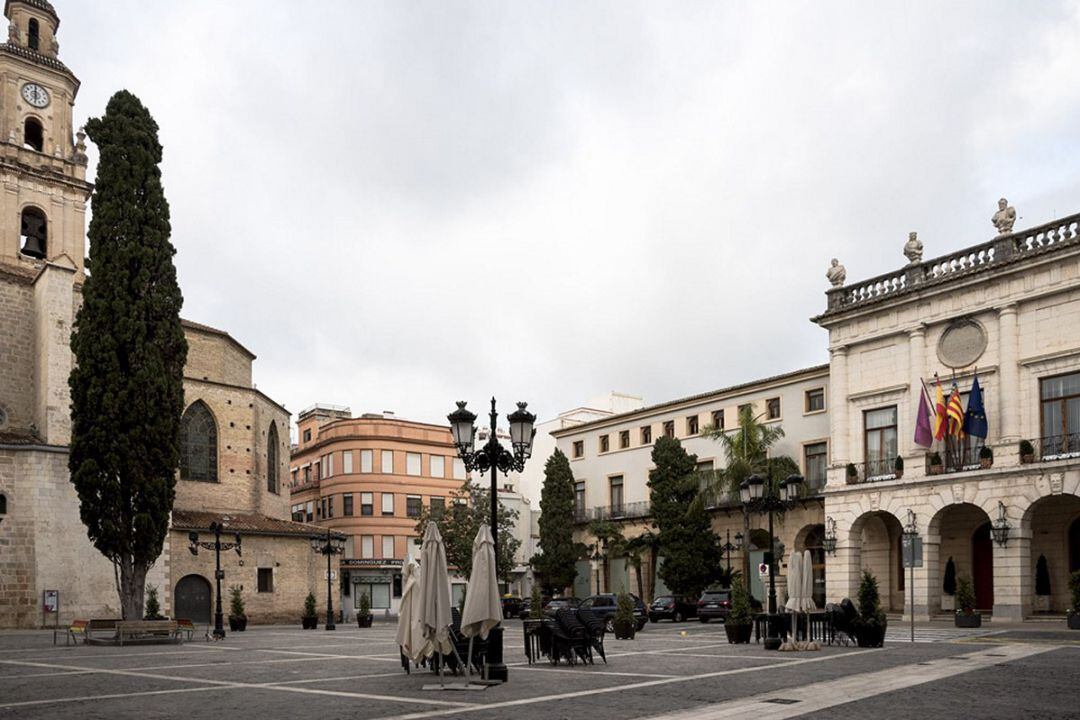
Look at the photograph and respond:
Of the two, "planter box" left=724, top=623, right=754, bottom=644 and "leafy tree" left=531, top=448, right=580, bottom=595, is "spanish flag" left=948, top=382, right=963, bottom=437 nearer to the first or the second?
"planter box" left=724, top=623, right=754, bottom=644

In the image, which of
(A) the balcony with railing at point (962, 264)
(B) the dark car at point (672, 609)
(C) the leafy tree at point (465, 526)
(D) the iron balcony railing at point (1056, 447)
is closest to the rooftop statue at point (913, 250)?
(A) the balcony with railing at point (962, 264)

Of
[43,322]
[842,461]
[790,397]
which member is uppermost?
[43,322]

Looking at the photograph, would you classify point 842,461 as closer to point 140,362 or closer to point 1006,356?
point 1006,356

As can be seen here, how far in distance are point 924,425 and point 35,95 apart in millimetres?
38812

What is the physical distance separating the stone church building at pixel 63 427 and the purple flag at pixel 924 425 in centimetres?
2877

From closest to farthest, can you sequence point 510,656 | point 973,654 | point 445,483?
point 973,654, point 510,656, point 445,483

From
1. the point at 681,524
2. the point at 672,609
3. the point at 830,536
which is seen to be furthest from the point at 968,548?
the point at 681,524

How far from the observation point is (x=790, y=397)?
1786 inches

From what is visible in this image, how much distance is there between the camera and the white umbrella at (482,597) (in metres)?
14.4

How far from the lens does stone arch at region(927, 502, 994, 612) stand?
35406 millimetres

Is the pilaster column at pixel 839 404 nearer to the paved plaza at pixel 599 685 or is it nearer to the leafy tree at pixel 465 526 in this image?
the paved plaza at pixel 599 685

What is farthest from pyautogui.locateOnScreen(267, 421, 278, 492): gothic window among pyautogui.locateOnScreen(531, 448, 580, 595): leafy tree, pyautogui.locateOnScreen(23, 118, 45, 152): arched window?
pyautogui.locateOnScreen(23, 118, 45, 152): arched window

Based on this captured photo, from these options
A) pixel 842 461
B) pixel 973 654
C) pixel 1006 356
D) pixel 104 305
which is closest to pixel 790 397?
pixel 842 461

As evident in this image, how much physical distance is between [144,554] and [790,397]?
29.0m
